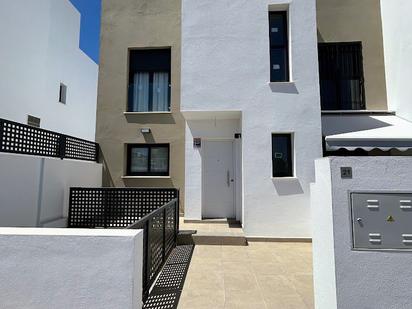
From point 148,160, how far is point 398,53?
13462 mm

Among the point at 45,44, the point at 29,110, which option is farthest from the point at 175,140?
the point at 45,44

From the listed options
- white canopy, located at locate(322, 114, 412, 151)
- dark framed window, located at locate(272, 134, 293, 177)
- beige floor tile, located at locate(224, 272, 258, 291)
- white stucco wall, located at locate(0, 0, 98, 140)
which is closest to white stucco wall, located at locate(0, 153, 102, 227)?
beige floor tile, located at locate(224, 272, 258, 291)

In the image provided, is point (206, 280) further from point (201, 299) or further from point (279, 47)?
point (279, 47)

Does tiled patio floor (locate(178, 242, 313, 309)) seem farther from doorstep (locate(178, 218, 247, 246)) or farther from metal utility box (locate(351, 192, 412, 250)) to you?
metal utility box (locate(351, 192, 412, 250))

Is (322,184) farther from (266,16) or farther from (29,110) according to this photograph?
(29,110)

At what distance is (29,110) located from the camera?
21.1m

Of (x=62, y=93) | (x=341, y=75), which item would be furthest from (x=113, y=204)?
(x=62, y=93)

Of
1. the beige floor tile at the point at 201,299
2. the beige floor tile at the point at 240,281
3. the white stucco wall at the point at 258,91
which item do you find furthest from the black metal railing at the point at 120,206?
the white stucco wall at the point at 258,91

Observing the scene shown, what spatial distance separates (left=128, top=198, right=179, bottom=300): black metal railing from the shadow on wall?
4322 millimetres

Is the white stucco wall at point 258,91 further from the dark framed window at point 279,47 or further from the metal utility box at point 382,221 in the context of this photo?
the metal utility box at point 382,221

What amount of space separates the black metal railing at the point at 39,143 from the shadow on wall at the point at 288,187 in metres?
9.54

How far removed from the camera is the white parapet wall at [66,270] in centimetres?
390

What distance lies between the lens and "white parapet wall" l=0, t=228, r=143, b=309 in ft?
12.8

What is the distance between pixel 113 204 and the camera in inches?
438
